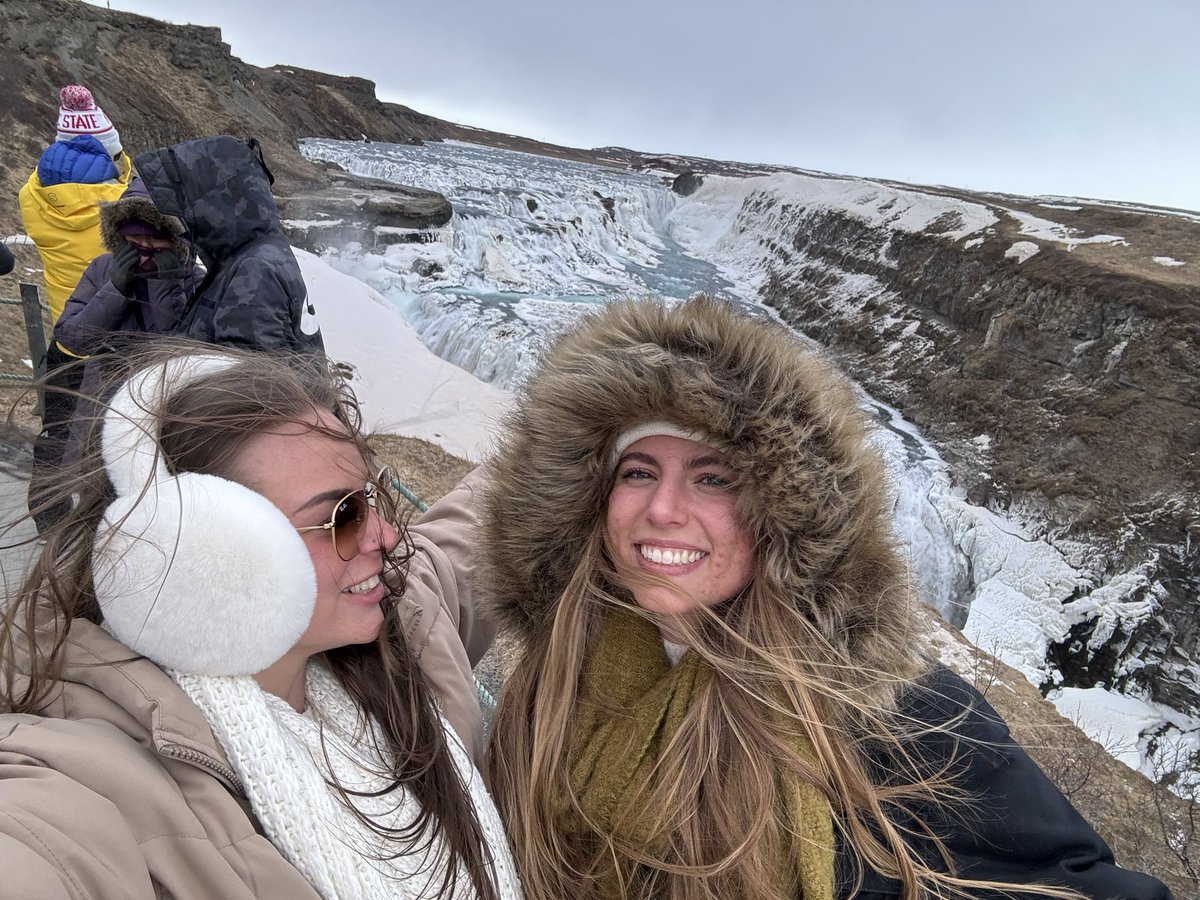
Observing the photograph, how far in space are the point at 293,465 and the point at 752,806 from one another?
1184 millimetres

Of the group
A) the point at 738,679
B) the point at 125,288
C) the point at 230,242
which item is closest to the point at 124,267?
the point at 125,288

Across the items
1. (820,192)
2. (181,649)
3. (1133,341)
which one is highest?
(820,192)

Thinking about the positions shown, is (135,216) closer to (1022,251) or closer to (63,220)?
(63,220)

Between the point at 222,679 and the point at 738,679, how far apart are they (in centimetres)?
105

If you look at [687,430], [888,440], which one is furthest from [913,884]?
[888,440]

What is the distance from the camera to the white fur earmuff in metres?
0.95

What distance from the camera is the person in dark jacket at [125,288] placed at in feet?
8.97

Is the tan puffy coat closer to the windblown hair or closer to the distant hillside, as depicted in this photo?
the windblown hair

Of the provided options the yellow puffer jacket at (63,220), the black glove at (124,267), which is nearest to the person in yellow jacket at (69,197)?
the yellow puffer jacket at (63,220)

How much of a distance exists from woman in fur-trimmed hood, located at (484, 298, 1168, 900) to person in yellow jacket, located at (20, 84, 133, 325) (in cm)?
413

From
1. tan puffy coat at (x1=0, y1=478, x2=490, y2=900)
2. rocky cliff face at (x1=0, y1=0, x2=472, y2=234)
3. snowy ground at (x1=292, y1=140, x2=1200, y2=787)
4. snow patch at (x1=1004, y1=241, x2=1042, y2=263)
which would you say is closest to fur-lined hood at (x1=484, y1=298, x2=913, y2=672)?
snowy ground at (x1=292, y1=140, x2=1200, y2=787)

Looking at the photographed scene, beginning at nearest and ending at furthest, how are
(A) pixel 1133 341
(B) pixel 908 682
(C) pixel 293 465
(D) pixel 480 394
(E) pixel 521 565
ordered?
(C) pixel 293 465
(B) pixel 908 682
(E) pixel 521 565
(D) pixel 480 394
(A) pixel 1133 341

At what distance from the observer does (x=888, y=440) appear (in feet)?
47.3

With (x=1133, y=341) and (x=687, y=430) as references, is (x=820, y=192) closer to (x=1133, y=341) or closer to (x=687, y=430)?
(x=1133, y=341)
